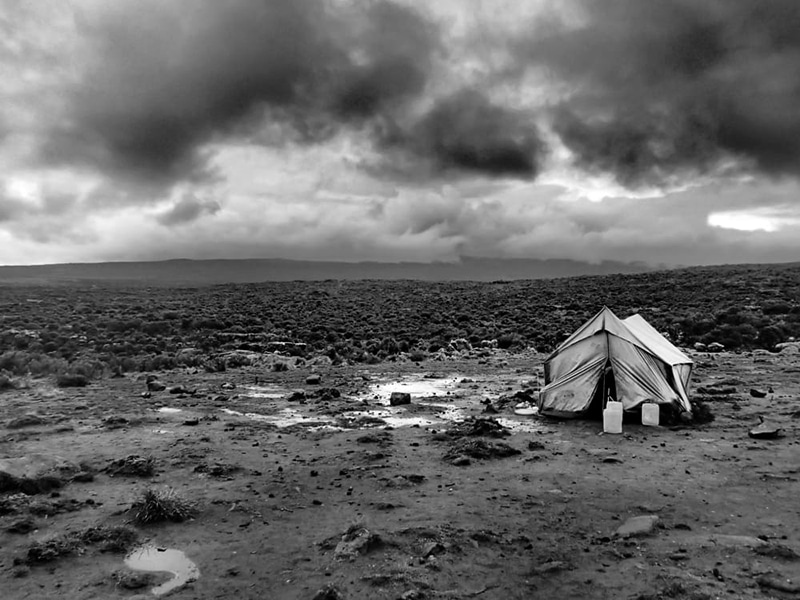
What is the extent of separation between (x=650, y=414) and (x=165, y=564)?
32.8 ft

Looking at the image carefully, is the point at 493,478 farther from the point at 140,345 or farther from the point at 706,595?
the point at 140,345

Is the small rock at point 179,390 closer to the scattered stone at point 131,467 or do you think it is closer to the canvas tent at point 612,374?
the scattered stone at point 131,467

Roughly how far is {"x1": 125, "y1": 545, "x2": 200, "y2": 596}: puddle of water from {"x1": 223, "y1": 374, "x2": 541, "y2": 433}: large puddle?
601 cm

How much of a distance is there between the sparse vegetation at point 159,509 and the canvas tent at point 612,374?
337 inches

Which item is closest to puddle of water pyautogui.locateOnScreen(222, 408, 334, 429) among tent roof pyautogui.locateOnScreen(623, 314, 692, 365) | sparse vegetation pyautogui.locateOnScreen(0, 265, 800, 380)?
sparse vegetation pyautogui.locateOnScreen(0, 265, 800, 380)

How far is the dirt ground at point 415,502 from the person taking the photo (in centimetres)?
601

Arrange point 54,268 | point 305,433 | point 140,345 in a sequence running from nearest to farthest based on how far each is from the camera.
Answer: point 305,433
point 140,345
point 54,268

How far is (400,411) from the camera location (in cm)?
1454

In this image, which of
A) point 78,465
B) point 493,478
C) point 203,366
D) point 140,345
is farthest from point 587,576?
point 140,345

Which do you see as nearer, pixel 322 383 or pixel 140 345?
pixel 322 383

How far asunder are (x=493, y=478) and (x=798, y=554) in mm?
4114

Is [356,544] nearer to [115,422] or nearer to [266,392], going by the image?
[115,422]

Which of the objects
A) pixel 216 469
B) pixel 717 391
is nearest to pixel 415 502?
pixel 216 469

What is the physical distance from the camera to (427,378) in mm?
19812
